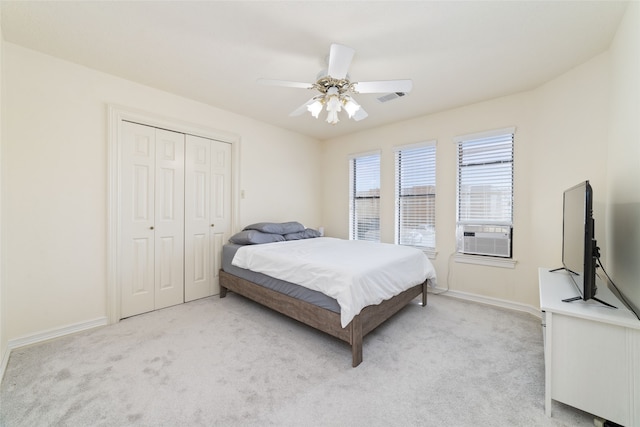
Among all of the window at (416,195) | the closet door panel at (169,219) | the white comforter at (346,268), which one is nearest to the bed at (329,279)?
the white comforter at (346,268)

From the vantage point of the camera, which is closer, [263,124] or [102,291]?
[102,291]

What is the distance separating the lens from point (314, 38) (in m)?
2.01

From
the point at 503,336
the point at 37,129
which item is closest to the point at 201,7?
the point at 37,129

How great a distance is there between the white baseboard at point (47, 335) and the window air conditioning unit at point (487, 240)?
4326 mm

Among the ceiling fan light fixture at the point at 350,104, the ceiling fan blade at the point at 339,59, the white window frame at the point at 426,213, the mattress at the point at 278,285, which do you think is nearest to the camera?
the ceiling fan blade at the point at 339,59

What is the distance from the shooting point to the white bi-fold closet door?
9.18ft

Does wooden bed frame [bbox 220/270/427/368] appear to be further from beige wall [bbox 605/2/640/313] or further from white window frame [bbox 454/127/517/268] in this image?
beige wall [bbox 605/2/640/313]

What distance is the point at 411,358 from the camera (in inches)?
80.3

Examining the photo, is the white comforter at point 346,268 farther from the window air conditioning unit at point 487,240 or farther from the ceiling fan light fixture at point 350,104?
the ceiling fan light fixture at point 350,104

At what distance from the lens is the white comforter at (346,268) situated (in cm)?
196

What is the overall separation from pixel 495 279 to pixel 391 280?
5.77 feet

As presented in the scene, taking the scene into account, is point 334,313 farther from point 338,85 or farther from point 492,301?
point 492,301

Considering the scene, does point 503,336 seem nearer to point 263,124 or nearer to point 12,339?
point 263,124

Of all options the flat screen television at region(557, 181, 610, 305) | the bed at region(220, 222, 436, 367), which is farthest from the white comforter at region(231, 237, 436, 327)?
the flat screen television at region(557, 181, 610, 305)
